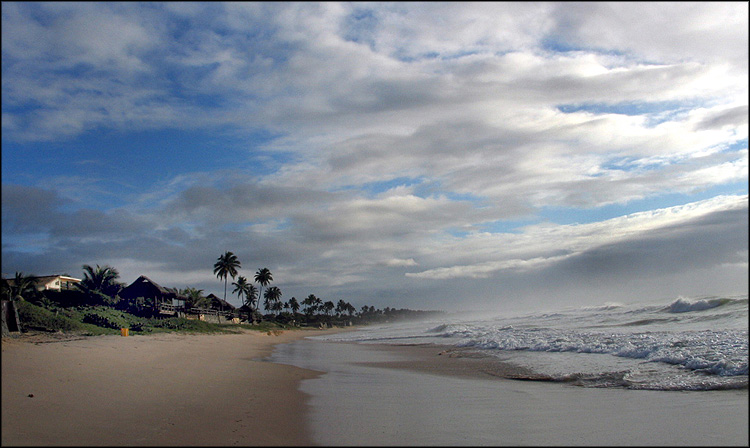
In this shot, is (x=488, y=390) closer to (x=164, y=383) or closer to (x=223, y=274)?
(x=164, y=383)

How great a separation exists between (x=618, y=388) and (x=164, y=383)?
415 inches

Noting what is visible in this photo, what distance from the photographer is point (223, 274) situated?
8306 cm

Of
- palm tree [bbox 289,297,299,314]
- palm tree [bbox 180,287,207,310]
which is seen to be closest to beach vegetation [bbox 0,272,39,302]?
palm tree [bbox 180,287,207,310]

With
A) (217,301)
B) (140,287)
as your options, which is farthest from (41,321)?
(217,301)

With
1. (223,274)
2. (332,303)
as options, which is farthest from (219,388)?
(332,303)

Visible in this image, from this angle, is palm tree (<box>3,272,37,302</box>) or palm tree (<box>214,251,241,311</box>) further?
palm tree (<box>214,251,241,311</box>)

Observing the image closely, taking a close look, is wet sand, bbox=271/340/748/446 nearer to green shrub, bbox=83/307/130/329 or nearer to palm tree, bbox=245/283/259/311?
green shrub, bbox=83/307/130/329

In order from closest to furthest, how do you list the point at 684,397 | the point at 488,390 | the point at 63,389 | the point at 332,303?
1. the point at 63,389
2. the point at 684,397
3. the point at 488,390
4. the point at 332,303

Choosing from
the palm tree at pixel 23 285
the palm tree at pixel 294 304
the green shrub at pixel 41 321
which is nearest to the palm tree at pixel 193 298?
the palm tree at pixel 23 285

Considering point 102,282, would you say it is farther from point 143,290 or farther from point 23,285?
point 23,285

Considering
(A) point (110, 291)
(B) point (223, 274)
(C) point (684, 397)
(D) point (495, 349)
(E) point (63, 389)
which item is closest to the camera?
(E) point (63, 389)

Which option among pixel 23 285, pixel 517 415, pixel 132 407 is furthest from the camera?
pixel 23 285

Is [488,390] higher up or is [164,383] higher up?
[164,383]

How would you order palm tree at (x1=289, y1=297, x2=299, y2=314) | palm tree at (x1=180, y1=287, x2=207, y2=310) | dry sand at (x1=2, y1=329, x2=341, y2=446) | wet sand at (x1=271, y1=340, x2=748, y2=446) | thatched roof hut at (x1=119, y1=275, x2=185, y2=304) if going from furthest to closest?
palm tree at (x1=289, y1=297, x2=299, y2=314), palm tree at (x1=180, y1=287, x2=207, y2=310), thatched roof hut at (x1=119, y1=275, x2=185, y2=304), wet sand at (x1=271, y1=340, x2=748, y2=446), dry sand at (x1=2, y1=329, x2=341, y2=446)
